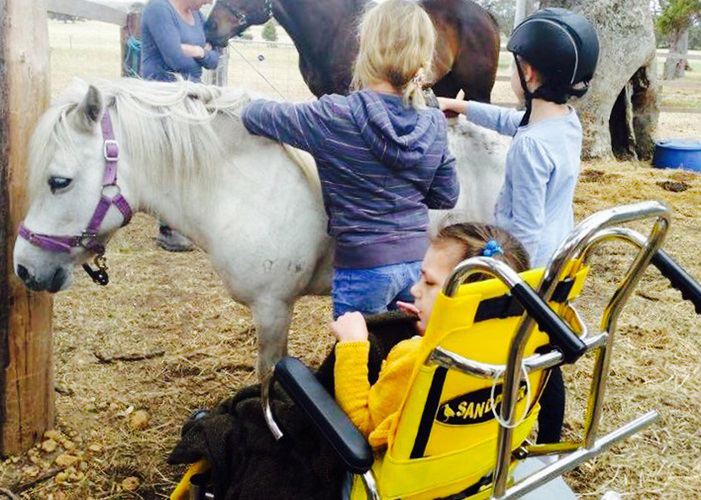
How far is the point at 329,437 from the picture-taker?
1278mm

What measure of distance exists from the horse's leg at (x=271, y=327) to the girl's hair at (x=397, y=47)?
81cm

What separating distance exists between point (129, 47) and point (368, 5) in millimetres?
2329

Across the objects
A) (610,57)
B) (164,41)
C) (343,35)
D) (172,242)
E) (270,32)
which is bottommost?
(172,242)

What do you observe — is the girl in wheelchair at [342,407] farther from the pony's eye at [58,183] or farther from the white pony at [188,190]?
the pony's eye at [58,183]

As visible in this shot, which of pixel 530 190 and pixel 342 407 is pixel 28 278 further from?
pixel 530 190

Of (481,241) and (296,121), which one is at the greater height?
(296,121)

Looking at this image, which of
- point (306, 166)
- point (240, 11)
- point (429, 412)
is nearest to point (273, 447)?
point (429, 412)

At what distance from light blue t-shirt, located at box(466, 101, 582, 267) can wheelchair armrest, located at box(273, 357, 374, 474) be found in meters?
1.00

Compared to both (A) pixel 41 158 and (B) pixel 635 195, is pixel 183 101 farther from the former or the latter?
(B) pixel 635 195

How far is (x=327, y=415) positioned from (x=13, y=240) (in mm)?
1399

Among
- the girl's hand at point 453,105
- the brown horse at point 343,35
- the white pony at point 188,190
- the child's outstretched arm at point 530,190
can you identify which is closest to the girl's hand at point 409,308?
the child's outstretched arm at point 530,190

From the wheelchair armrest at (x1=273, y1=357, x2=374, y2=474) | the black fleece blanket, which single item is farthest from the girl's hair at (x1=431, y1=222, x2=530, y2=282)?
the wheelchair armrest at (x1=273, y1=357, x2=374, y2=474)

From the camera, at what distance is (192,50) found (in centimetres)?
445

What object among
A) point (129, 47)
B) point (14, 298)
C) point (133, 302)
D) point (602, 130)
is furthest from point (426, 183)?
point (602, 130)
